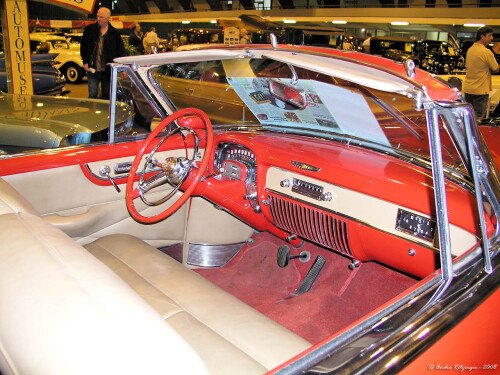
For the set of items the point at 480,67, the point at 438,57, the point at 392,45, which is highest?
the point at 392,45

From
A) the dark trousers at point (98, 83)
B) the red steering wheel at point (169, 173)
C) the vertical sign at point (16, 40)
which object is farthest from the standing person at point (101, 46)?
the red steering wheel at point (169, 173)

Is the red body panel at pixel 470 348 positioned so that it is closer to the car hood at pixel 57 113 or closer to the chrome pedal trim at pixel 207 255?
the chrome pedal trim at pixel 207 255

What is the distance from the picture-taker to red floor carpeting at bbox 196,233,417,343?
2.39 meters

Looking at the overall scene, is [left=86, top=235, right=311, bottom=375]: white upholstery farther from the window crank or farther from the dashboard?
the dashboard

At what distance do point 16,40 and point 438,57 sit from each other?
13.2 m

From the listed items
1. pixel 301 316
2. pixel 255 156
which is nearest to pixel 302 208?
pixel 255 156

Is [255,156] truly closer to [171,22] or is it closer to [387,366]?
[387,366]

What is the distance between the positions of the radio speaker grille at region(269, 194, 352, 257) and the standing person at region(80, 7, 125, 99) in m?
4.47

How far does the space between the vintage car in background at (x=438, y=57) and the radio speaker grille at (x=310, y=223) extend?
44.0 ft

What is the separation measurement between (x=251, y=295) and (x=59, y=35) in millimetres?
16193

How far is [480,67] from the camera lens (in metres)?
6.23

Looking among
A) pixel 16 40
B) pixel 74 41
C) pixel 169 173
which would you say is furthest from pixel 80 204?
pixel 74 41

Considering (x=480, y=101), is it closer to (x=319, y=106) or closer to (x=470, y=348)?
(x=319, y=106)

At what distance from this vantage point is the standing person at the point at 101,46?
627cm
